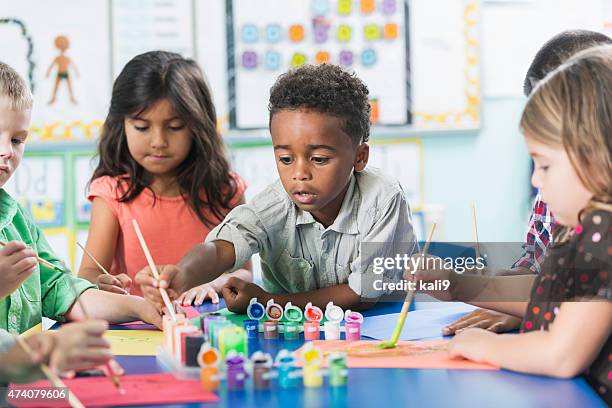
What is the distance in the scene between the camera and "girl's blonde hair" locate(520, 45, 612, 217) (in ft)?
3.33

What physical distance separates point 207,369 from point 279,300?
1.78 feet

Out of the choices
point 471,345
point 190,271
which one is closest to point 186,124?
point 190,271

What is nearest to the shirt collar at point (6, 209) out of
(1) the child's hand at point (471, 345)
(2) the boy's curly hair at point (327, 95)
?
(2) the boy's curly hair at point (327, 95)

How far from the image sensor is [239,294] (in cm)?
149

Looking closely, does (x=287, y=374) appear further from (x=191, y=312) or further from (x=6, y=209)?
(x=6, y=209)

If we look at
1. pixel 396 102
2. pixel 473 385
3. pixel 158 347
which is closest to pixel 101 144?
pixel 158 347

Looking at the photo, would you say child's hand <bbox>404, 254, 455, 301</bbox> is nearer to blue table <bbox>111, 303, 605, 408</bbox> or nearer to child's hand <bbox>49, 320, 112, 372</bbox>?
blue table <bbox>111, 303, 605, 408</bbox>

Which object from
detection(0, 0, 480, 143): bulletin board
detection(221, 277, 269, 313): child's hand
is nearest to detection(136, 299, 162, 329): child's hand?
detection(221, 277, 269, 313): child's hand

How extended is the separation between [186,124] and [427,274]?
0.91 metres

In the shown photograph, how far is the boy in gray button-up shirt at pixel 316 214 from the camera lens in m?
1.55

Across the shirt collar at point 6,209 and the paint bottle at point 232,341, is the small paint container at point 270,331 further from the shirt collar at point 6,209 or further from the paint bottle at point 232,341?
the shirt collar at point 6,209

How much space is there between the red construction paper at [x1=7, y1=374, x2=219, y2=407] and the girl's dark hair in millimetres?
1107

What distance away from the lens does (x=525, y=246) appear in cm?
172

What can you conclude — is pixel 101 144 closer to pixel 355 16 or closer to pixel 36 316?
pixel 36 316
